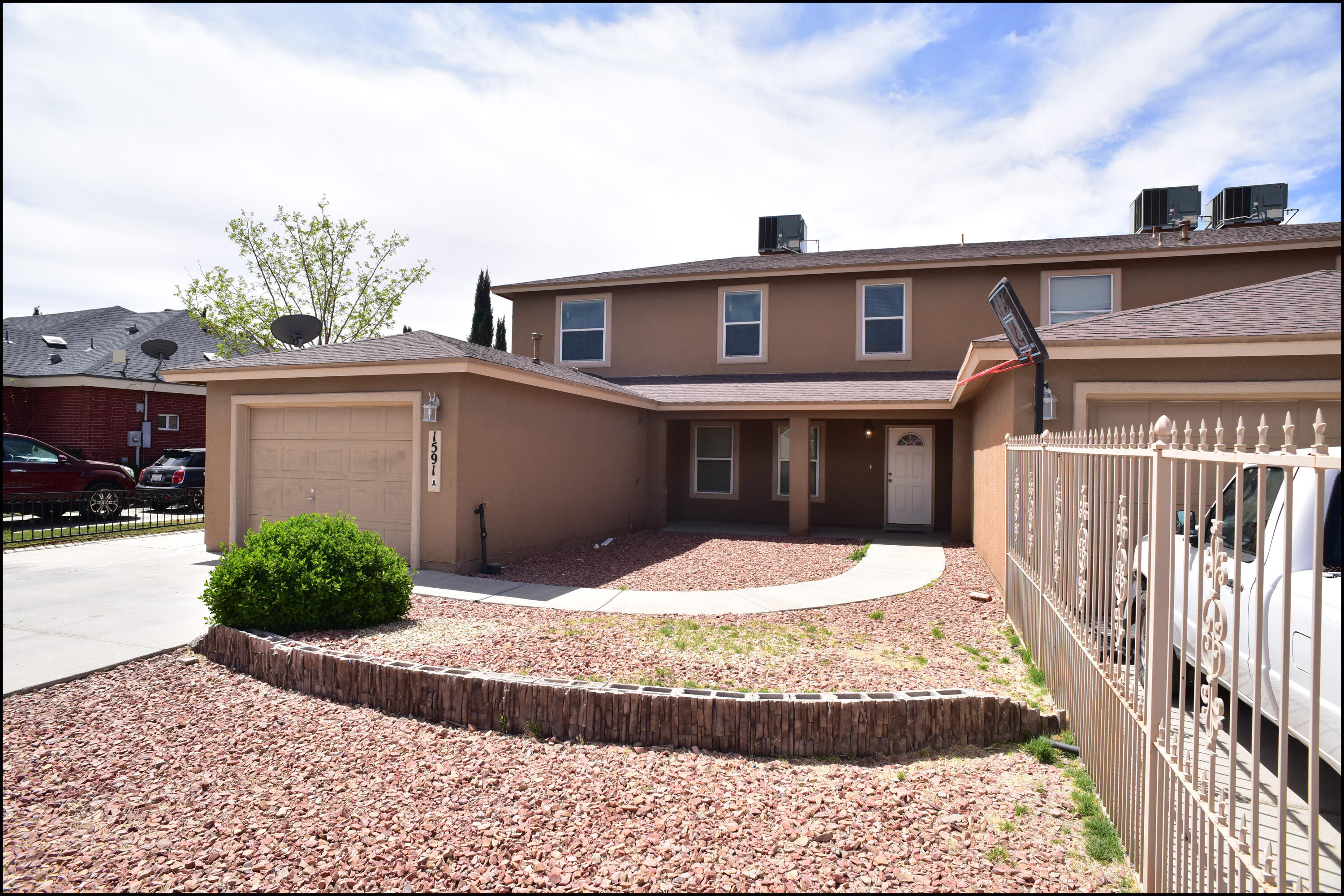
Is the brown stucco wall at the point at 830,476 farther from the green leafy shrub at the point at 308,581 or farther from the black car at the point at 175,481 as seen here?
the black car at the point at 175,481

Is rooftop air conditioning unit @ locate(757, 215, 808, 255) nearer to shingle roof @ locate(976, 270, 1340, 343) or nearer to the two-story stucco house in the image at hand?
the two-story stucco house

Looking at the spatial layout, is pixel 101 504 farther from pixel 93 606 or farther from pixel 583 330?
pixel 583 330

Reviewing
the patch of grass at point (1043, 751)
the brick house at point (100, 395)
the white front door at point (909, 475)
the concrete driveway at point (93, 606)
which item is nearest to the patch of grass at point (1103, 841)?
the patch of grass at point (1043, 751)

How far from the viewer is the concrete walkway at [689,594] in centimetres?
785

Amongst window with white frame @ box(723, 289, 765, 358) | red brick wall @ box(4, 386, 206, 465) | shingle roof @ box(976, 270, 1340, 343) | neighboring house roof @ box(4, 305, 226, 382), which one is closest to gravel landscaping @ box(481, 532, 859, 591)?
shingle roof @ box(976, 270, 1340, 343)

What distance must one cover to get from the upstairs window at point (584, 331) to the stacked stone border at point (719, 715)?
13.1 metres

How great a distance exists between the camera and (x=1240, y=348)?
7.34 metres

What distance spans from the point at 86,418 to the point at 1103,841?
82.4ft

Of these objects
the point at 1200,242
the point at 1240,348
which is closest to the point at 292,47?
the point at 1240,348

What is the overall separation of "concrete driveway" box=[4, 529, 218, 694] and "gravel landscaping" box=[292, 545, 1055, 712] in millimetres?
1528

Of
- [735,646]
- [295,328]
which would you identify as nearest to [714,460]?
[295,328]

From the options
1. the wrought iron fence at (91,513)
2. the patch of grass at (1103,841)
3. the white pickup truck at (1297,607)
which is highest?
the white pickup truck at (1297,607)

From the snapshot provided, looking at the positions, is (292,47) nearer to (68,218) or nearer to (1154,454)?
(1154,454)

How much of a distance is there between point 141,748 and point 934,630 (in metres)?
6.14
